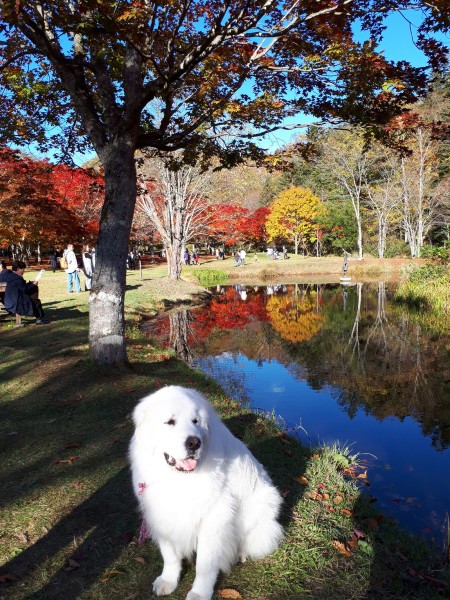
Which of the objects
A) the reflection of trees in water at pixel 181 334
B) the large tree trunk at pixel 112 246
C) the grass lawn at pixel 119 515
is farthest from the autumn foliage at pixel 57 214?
the grass lawn at pixel 119 515

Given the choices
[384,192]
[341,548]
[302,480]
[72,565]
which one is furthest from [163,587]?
[384,192]

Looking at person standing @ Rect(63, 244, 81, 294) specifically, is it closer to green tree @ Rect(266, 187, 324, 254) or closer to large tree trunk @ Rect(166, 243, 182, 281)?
large tree trunk @ Rect(166, 243, 182, 281)

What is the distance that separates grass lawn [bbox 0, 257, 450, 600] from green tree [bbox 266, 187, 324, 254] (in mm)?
45508

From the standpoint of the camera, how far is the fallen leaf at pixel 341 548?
3.31 meters

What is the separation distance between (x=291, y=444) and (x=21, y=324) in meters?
8.77

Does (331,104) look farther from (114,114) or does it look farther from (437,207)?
(437,207)

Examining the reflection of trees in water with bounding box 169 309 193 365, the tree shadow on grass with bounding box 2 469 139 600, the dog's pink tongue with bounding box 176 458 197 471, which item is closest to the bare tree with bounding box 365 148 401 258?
the reflection of trees in water with bounding box 169 309 193 365

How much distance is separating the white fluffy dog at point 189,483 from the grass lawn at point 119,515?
29 cm

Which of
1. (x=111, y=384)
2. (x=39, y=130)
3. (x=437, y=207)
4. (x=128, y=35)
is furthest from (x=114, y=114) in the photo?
(x=437, y=207)

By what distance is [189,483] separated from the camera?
257cm

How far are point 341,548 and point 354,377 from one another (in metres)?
6.93

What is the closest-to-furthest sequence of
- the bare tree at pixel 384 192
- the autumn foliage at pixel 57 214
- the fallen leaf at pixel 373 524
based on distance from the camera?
the fallen leaf at pixel 373 524, the autumn foliage at pixel 57 214, the bare tree at pixel 384 192

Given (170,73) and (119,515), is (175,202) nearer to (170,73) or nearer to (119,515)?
(170,73)

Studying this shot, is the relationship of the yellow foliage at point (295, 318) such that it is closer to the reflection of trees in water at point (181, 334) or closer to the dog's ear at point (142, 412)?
the reflection of trees in water at point (181, 334)
